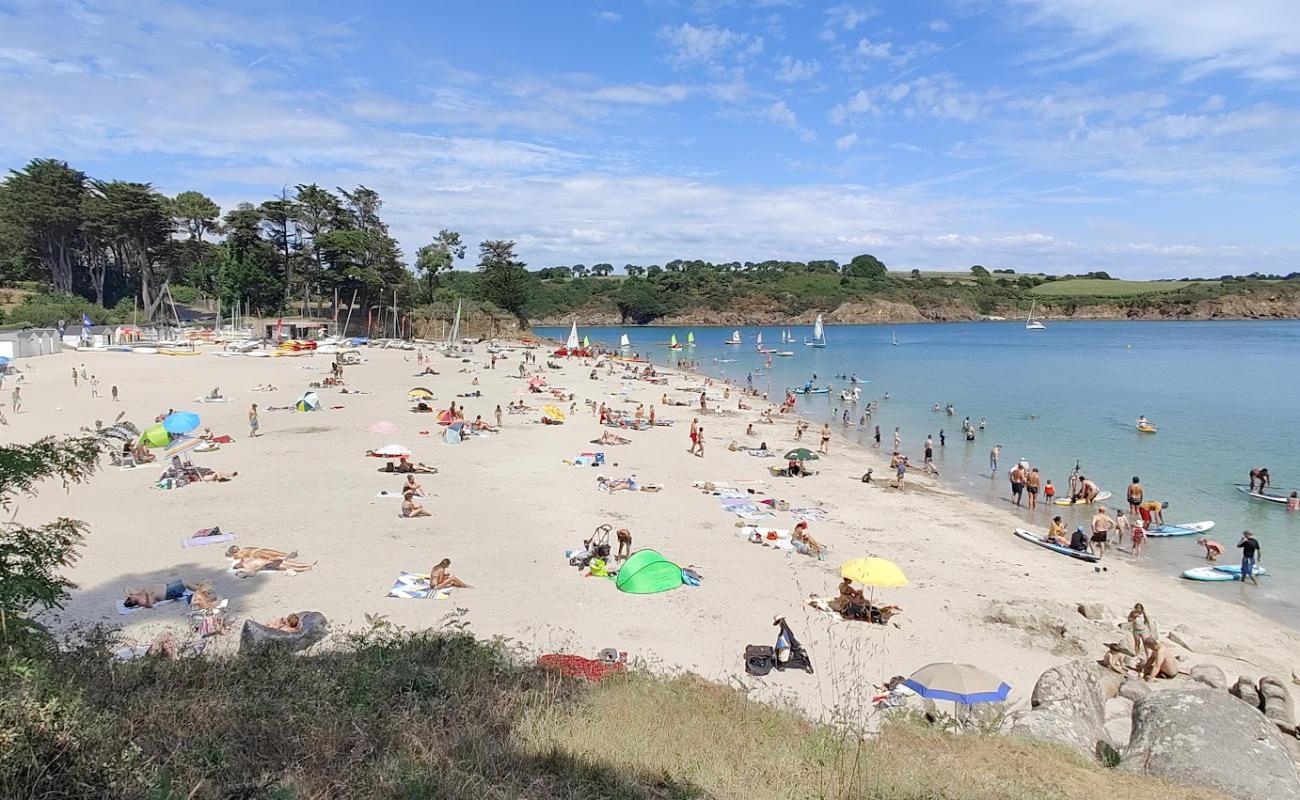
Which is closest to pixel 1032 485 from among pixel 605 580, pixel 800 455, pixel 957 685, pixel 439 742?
pixel 800 455

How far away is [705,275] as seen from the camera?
15238 centimetres

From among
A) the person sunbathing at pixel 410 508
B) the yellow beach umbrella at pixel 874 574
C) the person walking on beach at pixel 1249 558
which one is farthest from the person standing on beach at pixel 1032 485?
the person sunbathing at pixel 410 508

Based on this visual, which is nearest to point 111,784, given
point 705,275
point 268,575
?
point 268,575

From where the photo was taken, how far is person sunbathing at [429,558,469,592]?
1255 cm

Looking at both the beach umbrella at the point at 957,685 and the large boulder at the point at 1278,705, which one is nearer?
the beach umbrella at the point at 957,685

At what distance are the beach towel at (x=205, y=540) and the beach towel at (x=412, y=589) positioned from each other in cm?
434

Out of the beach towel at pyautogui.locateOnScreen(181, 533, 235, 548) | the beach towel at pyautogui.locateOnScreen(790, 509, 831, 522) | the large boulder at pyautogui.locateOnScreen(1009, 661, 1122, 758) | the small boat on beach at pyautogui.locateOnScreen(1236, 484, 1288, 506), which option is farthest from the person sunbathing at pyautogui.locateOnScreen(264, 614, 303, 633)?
the small boat on beach at pyautogui.locateOnScreen(1236, 484, 1288, 506)

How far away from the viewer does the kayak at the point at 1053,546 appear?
1627 centimetres

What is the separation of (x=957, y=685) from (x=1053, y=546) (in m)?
9.38

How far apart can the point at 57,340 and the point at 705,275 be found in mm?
117520

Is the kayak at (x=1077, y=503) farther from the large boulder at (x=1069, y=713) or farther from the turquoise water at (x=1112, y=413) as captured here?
the large boulder at (x=1069, y=713)

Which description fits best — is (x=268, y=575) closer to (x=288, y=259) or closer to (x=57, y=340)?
(x=57, y=340)

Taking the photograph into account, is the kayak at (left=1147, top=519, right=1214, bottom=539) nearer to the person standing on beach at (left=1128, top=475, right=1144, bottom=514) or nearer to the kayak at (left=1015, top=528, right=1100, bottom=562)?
the person standing on beach at (left=1128, top=475, right=1144, bottom=514)

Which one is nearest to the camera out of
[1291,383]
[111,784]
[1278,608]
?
[111,784]
